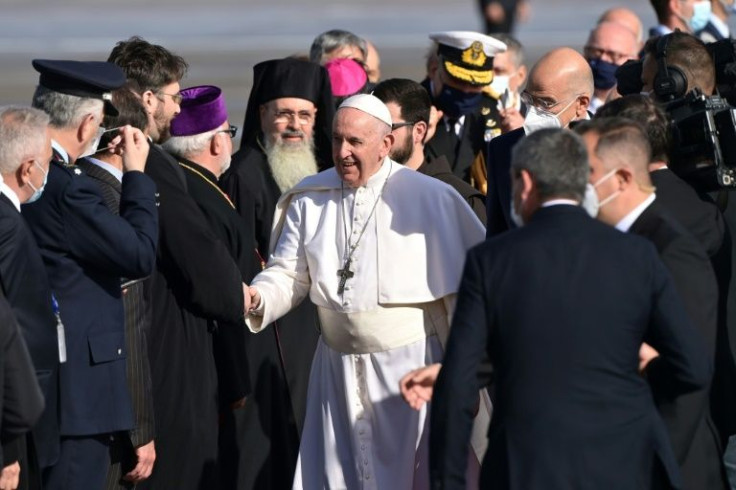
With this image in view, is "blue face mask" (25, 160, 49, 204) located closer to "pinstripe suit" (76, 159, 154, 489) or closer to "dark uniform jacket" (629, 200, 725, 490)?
"pinstripe suit" (76, 159, 154, 489)

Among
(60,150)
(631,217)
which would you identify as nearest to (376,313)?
(60,150)

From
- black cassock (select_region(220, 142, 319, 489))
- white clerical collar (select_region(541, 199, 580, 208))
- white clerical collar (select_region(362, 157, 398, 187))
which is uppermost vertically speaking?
white clerical collar (select_region(541, 199, 580, 208))

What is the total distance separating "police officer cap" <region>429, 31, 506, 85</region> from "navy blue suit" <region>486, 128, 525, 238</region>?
107 inches

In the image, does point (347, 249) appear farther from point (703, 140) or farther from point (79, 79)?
point (703, 140)

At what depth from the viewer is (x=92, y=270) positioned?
6141 millimetres

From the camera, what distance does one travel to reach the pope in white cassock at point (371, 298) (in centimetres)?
658

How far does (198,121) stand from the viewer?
25.1ft

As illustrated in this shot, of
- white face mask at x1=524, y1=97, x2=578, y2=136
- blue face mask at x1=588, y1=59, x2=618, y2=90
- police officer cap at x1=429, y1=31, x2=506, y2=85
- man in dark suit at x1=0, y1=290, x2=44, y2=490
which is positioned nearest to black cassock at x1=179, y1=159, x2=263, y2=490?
white face mask at x1=524, y1=97, x2=578, y2=136

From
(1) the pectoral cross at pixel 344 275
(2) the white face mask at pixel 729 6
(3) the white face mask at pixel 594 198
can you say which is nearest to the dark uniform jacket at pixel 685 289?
(3) the white face mask at pixel 594 198

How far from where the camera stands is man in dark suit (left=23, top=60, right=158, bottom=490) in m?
6.04

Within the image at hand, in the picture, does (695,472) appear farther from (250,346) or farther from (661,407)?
(250,346)

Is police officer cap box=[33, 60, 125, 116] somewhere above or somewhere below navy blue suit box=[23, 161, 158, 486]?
above

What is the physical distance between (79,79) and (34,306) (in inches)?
38.7

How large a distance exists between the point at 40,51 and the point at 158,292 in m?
14.0
